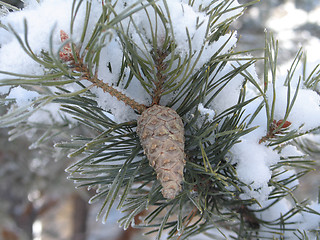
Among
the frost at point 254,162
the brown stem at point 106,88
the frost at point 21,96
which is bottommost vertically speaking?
the frost at point 21,96

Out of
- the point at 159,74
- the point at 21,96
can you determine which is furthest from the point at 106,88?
the point at 21,96

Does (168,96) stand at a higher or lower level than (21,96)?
higher

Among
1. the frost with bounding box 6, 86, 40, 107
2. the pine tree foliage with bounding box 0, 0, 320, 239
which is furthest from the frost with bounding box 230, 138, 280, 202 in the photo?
the frost with bounding box 6, 86, 40, 107

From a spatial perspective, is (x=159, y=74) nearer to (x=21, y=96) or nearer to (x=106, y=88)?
(x=106, y=88)

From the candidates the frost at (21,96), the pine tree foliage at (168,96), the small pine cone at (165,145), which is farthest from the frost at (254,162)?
the frost at (21,96)

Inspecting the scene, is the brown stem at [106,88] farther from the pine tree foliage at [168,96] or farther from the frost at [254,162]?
the frost at [254,162]

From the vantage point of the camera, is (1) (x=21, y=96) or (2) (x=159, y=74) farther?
(1) (x=21, y=96)

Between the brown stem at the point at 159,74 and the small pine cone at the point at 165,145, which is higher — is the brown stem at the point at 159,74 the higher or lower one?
the higher one

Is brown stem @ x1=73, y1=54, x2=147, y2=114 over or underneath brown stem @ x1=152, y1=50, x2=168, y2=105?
underneath

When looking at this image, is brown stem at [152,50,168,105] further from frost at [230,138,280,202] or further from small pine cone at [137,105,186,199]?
frost at [230,138,280,202]
